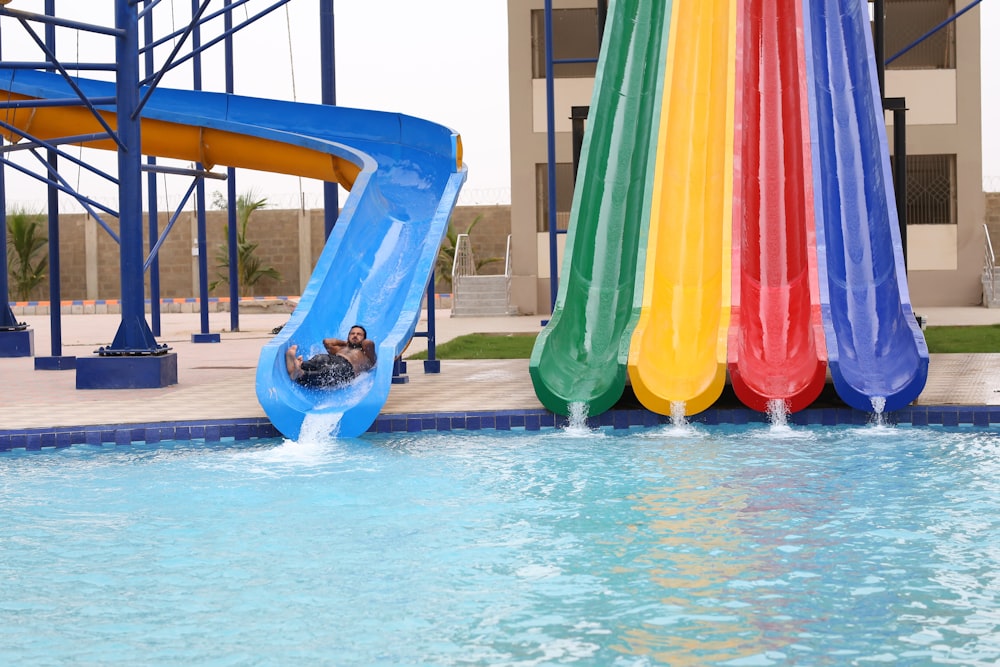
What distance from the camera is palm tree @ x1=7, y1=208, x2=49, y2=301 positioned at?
1085 inches

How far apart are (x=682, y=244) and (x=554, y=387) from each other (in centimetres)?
202

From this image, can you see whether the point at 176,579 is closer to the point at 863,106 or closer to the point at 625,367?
the point at 625,367

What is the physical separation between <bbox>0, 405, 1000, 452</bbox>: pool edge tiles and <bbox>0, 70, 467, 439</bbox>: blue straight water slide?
41.0 inches

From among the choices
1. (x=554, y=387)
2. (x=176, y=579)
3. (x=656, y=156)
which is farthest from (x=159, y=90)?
(x=176, y=579)

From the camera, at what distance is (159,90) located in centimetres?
1120

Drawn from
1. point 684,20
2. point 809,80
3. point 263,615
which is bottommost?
point 263,615

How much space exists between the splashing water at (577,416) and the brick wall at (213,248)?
18.9m

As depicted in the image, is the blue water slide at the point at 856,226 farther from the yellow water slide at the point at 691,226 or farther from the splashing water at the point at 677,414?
the splashing water at the point at 677,414

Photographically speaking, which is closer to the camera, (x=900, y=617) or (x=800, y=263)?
(x=900, y=617)

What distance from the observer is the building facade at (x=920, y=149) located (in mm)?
20094

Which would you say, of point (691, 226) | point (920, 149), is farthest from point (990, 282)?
A: point (691, 226)

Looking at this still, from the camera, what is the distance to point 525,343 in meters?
13.6

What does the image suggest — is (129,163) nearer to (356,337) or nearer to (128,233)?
(128,233)

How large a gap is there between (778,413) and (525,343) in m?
6.39
